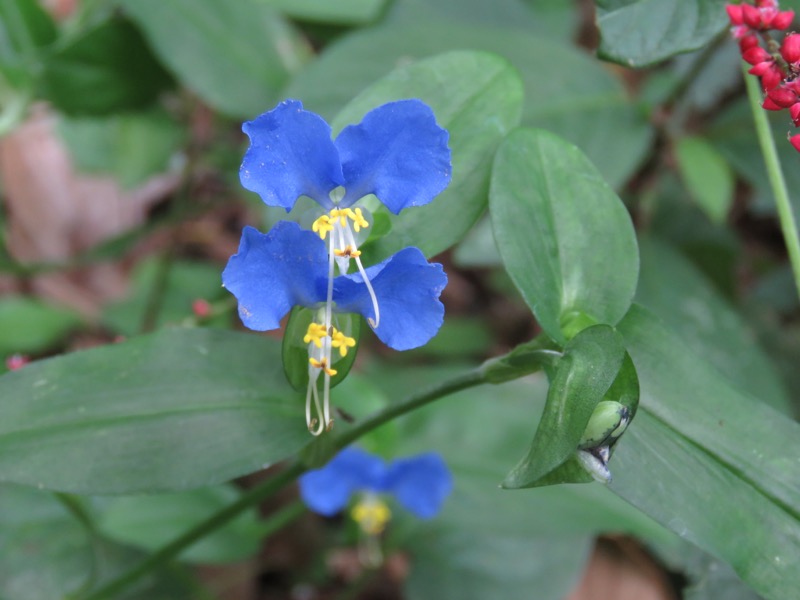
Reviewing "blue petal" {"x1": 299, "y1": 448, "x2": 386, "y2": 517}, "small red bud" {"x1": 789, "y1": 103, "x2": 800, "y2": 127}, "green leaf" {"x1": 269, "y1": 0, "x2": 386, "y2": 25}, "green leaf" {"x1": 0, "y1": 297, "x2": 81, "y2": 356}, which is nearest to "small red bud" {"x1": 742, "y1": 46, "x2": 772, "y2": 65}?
"small red bud" {"x1": 789, "y1": 103, "x2": 800, "y2": 127}

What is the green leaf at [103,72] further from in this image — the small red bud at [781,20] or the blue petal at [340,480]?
the small red bud at [781,20]

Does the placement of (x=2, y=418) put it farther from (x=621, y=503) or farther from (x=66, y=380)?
(x=621, y=503)

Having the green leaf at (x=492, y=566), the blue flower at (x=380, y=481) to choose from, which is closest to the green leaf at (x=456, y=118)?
the blue flower at (x=380, y=481)

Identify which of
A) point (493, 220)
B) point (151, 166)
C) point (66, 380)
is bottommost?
point (151, 166)

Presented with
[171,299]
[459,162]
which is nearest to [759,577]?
[459,162]

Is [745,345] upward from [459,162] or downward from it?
downward

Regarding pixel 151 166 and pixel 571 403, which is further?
pixel 151 166
